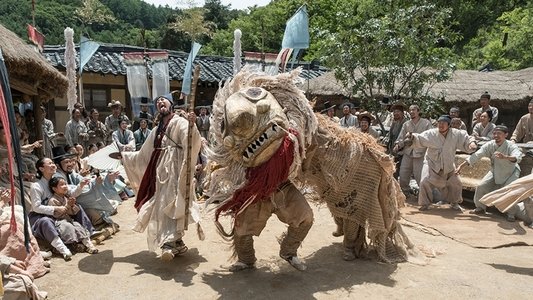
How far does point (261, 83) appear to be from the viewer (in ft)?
12.8

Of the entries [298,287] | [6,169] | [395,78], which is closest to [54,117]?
[6,169]

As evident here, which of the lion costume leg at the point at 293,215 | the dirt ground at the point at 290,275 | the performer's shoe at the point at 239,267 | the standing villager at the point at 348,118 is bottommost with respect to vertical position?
the dirt ground at the point at 290,275

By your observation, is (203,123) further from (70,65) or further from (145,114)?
(145,114)

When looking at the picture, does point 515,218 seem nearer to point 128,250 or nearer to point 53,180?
point 128,250

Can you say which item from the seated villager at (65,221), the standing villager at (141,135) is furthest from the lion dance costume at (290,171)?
the standing villager at (141,135)

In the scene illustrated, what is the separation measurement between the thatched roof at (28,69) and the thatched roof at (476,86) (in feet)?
25.3

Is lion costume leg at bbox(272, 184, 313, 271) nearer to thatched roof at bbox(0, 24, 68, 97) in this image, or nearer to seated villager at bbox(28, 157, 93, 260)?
seated villager at bbox(28, 157, 93, 260)

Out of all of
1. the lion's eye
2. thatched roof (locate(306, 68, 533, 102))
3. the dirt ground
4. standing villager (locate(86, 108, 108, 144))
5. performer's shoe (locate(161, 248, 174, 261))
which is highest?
thatched roof (locate(306, 68, 533, 102))

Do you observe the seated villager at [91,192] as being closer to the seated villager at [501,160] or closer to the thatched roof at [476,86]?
the seated villager at [501,160]

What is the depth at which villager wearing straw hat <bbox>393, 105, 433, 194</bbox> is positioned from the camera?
24.3 feet

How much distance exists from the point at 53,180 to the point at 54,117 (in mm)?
10095

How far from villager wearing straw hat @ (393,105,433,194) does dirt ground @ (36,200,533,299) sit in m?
2.66

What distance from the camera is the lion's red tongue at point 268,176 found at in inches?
141

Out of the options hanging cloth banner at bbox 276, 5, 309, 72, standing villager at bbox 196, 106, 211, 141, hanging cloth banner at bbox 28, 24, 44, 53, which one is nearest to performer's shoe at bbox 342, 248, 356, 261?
hanging cloth banner at bbox 276, 5, 309, 72
